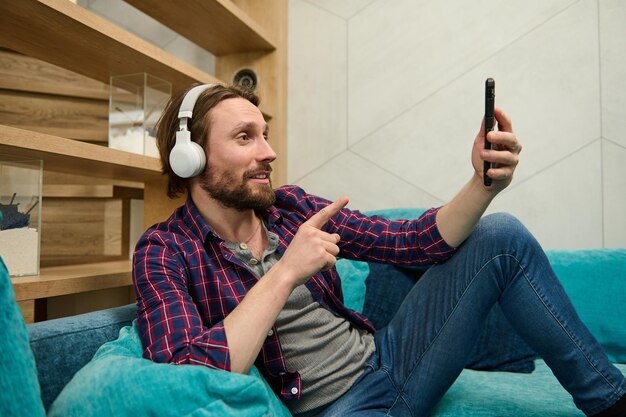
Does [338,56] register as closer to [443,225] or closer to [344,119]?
[344,119]

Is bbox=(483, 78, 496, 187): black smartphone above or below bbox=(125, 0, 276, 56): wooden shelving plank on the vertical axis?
below

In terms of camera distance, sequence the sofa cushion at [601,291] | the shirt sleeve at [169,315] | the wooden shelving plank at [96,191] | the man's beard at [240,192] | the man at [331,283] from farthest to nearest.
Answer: the wooden shelving plank at [96,191] → the sofa cushion at [601,291] → the man's beard at [240,192] → the man at [331,283] → the shirt sleeve at [169,315]

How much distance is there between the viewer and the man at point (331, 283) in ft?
3.09

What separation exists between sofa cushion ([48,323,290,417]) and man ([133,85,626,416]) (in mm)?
130

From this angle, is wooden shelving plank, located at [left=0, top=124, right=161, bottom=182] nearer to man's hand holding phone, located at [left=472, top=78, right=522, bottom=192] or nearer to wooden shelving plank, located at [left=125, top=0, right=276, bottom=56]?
wooden shelving plank, located at [left=125, top=0, right=276, bottom=56]

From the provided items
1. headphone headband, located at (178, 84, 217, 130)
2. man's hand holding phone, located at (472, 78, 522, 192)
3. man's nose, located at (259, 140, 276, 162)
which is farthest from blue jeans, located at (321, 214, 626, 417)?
headphone headband, located at (178, 84, 217, 130)

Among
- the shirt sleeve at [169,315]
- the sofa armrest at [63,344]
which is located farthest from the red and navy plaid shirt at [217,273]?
the sofa armrest at [63,344]

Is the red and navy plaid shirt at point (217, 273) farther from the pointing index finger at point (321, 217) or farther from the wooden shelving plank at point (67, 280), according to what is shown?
the wooden shelving plank at point (67, 280)

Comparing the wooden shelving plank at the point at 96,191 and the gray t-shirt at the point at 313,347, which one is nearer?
the gray t-shirt at the point at 313,347

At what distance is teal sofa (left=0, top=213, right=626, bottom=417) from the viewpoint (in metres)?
0.63

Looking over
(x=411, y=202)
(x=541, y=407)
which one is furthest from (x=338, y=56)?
(x=541, y=407)

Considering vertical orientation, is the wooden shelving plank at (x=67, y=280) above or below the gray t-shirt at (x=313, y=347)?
above

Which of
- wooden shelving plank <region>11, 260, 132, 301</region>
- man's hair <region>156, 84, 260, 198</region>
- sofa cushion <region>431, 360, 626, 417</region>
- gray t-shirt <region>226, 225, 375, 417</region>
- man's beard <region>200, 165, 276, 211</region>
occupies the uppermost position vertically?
man's hair <region>156, 84, 260, 198</region>

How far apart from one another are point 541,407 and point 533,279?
32 cm
